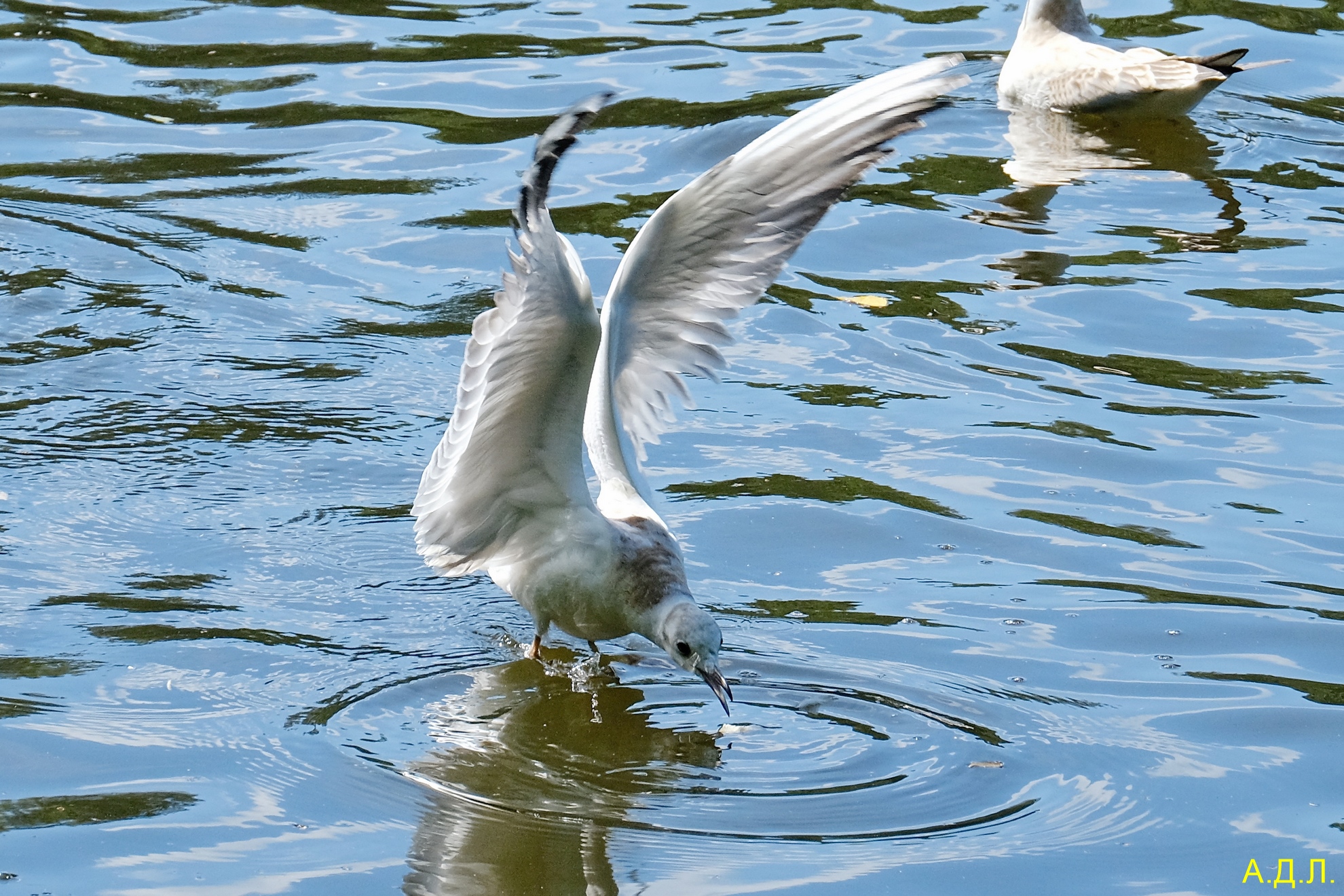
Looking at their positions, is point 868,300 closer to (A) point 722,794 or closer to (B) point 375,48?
(A) point 722,794

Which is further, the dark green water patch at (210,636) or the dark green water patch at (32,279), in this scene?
the dark green water patch at (32,279)

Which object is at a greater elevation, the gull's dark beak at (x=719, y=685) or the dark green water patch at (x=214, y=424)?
the dark green water patch at (x=214, y=424)

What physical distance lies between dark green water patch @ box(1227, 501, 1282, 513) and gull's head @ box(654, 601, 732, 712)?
2357 mm

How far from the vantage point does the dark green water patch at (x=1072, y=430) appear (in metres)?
7.28

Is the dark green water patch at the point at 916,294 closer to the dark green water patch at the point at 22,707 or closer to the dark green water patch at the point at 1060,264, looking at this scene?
the dark green water patch at the point at 1060,264

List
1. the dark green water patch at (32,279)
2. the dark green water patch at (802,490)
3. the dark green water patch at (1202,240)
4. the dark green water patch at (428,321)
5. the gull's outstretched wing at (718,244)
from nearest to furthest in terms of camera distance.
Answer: the gull's outstretched wing at (718,244) → the dark green water patch at (802,490) → the dark green water patch at (428,321) → the dark green water patch at (32,279) → the dark green water patch at (1202,240)

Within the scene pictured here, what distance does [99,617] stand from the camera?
582 cm

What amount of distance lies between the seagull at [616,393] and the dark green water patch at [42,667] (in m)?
1.10

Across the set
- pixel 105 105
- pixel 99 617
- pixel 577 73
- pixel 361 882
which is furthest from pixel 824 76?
pixel 361 882

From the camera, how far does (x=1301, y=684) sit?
5.59m

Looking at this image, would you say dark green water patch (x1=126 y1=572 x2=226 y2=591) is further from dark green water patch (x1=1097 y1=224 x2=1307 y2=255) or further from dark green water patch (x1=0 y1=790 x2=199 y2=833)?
dark green water patch (x1=1097 y1=224 x2=1307 y2=255)

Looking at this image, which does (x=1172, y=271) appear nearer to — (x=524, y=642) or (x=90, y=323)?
(x=524, y=642)

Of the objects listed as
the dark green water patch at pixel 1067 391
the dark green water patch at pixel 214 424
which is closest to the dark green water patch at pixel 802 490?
the dark green water patch at pixel 1067 391

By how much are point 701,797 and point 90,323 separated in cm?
438
